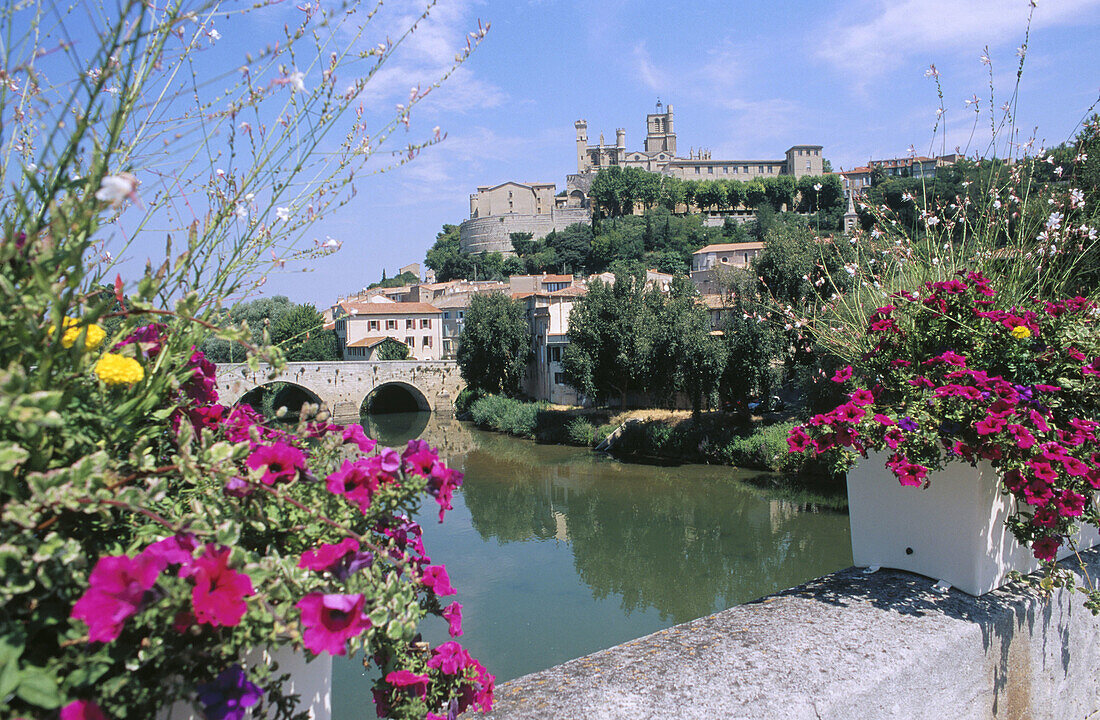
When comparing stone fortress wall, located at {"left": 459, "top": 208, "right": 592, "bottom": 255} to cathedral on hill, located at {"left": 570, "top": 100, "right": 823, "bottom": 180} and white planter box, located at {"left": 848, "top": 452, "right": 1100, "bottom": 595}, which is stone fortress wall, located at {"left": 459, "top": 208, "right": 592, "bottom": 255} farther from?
white planter box, located at {"left": 848, "top": 452, "right": 1100, "bottom": 595}

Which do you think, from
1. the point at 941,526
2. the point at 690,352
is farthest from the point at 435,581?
the point at 690,352

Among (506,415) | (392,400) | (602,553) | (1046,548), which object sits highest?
(1046,548)

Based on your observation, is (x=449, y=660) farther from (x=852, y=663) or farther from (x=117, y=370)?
A: (x=852, y=663)

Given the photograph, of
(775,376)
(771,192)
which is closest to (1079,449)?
(775,376)

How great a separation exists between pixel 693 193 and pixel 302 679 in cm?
8000

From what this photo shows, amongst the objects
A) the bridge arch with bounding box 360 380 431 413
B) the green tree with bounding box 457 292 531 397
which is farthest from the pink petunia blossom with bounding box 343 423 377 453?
the bridge arch with bounding box 360 380 431 413

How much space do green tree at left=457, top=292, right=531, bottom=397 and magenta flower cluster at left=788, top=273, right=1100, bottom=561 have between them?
1200 inches

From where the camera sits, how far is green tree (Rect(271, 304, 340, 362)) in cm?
172

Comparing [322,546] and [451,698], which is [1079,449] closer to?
A: [451,698]

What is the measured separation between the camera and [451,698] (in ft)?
4.86

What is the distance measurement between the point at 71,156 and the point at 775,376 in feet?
69.6

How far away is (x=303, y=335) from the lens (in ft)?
5.73

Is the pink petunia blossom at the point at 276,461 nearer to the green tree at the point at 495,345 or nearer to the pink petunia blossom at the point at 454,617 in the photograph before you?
the pink petunia blossom at the point at 454,617

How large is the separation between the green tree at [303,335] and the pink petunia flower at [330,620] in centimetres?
50
